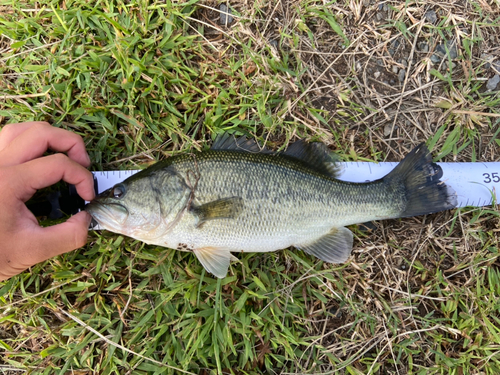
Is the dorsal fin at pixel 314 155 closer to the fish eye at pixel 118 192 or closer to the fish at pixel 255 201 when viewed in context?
the fish at pixel 255 201

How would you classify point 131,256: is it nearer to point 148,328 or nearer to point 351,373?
point 148,328

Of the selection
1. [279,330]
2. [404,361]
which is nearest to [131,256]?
[279,330]

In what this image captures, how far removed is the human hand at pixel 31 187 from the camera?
2449 mm

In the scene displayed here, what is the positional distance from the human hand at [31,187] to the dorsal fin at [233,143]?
3.75 feet

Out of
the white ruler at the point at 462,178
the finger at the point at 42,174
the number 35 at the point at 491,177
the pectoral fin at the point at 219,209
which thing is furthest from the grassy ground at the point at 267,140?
the pectoral fin at the point at 219,209

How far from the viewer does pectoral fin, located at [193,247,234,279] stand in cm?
286

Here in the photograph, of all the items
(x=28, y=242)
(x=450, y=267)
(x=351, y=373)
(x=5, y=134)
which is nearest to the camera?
(x=28, y=242)

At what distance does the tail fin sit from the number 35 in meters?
0.62

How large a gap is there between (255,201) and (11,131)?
2.24 m

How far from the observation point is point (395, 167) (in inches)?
122

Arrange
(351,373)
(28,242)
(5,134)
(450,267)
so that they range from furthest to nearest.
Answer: (450,267), (351,373), (5,134), (28,242)

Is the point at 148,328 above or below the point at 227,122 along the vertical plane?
below

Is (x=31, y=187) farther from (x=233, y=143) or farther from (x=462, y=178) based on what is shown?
(x=462, y=178)

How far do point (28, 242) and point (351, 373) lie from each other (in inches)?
119
